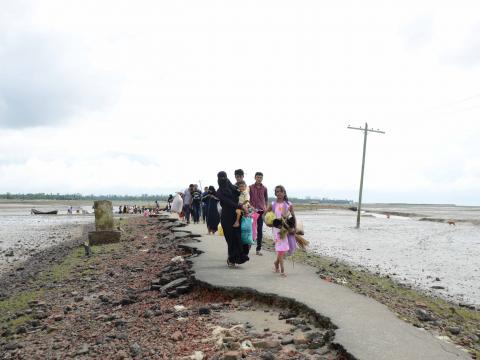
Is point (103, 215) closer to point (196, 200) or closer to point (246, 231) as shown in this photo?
point (196, 200)

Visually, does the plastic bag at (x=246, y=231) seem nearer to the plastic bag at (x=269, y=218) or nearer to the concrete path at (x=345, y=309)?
the concrete path at (x=345, y=309)

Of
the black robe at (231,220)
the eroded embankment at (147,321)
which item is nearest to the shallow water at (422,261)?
the black robe at (231,220)

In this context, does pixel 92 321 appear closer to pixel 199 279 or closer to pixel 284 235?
pixel 199 279

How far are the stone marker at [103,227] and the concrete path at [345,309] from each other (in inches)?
318

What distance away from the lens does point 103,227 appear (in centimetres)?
1834

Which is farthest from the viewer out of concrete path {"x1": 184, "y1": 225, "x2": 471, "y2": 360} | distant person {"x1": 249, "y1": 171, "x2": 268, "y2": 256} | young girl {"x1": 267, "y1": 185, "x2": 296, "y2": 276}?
distant person {"x1": 249, "y1": 171, "x2": 268, "y2": 256}

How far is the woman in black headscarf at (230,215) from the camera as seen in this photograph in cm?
938

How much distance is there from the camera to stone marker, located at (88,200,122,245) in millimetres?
17781

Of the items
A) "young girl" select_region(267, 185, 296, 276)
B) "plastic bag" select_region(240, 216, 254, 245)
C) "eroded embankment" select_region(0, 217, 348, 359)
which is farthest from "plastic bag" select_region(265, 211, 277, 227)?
"eroded embankment" select_region(0, 217, 348, 359)

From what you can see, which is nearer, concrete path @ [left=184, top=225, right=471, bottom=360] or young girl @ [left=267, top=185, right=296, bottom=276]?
concrete path @ [left=184, top=225, right=471, bottom=360]

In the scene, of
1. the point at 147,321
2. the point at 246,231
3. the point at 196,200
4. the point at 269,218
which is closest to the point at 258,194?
the point at 246,231

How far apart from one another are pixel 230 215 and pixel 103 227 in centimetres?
1042

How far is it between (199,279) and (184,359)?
10.5ft

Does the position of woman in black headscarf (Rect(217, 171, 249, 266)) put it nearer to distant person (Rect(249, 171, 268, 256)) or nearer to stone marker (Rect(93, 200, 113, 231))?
distant person (Rect(249, 171, 268, 256))
